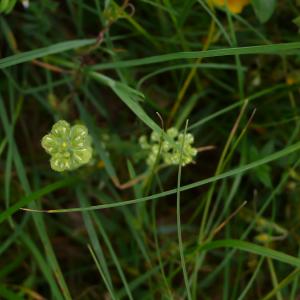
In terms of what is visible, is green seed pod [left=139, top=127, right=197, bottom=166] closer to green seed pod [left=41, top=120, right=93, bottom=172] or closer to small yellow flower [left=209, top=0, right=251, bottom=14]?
green seed pod [left=41, top=120, right=93, bottom=172]

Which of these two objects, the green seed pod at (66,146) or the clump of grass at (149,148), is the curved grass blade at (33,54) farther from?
the green seed pod at (66,146)

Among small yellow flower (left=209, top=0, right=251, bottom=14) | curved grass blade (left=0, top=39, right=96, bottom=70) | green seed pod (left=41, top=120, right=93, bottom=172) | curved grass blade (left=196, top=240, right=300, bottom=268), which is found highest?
curved grass blade (left=0, top=39, right=96, bottom=70)

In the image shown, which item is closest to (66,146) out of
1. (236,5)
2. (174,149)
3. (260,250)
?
(174,149)

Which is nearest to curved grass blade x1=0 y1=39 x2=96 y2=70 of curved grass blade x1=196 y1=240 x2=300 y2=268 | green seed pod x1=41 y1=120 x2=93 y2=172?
green seed pod x1=41 y1=120 x2=93 y2=172

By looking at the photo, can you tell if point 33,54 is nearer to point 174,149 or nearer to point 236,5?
point 174,149

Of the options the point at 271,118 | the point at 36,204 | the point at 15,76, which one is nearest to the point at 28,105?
the point at 15,76

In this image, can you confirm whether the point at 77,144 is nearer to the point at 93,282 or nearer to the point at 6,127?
the point at 6,127

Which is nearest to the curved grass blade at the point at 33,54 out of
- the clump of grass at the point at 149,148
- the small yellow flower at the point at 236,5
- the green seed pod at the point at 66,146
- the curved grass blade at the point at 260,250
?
the clump of grass at the point at 149,148
